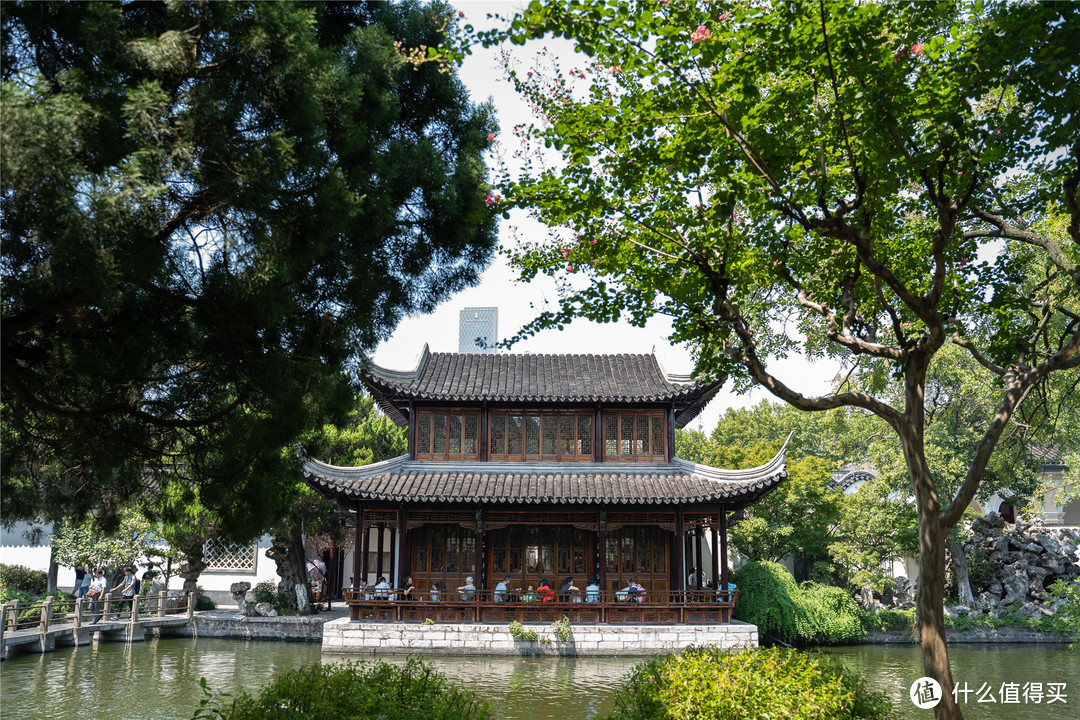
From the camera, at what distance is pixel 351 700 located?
4906 mm

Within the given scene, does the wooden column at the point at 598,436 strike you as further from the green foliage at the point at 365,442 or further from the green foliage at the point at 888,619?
the green foliage at the point at 888,619

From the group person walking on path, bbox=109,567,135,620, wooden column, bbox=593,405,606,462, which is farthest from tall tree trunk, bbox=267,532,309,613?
wooden column, bbox=593,405,606,462

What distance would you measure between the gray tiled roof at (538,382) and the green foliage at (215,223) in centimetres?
1198

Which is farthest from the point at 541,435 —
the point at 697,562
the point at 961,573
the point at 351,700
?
the point at 351,700

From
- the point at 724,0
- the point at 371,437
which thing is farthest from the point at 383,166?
the point at 371,437

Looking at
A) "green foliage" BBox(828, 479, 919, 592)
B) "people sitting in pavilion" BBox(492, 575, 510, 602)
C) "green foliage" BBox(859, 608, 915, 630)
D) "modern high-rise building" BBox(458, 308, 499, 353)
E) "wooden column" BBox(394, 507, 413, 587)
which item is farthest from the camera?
"modern high-rise building" BBox(458, 308, 499, 353)

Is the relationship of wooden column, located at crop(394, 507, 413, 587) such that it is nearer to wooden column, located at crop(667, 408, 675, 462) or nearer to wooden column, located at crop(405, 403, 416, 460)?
wooden column, located at crop(405, 403, 416, 460)

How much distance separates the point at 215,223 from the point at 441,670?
11.0m

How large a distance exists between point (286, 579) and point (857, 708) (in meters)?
18.4

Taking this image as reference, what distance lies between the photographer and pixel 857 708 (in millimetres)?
5457

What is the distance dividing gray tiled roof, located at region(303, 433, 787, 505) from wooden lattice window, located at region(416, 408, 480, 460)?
433 millimetres

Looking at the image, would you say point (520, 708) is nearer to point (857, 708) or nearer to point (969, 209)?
point (857, 708)

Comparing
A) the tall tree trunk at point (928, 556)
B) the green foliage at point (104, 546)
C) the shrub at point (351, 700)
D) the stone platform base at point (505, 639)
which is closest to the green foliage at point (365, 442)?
the green foliage at point (104, 546)

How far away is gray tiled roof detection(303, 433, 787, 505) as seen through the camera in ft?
57.1
